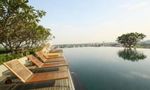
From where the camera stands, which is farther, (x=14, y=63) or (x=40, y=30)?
(x=40, y=30)

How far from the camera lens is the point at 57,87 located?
7.82m

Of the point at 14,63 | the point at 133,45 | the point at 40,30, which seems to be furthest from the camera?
the point at 133,45

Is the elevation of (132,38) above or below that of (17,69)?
above

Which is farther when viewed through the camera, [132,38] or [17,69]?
[132,38]

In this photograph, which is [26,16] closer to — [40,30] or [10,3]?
[10,3]

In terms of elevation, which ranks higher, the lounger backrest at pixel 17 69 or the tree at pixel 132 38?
the tree at pixel 132 38

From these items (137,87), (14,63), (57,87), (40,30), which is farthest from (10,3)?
(40,30)

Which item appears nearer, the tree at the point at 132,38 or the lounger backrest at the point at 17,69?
the lounger backrest at the point at 17,69

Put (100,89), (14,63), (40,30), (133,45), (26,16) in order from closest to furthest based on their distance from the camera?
(14,63)
(100,89)
(26,16)
(40,30)
(133,45)

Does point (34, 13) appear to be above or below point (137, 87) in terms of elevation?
above

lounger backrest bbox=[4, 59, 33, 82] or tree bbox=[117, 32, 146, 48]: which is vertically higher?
tree bbox=[117, 32, 146, 48]

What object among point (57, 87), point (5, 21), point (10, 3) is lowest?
point (57, 87)

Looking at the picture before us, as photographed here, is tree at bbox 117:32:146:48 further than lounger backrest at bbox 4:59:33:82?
Yes

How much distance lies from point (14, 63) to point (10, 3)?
18.8ft
